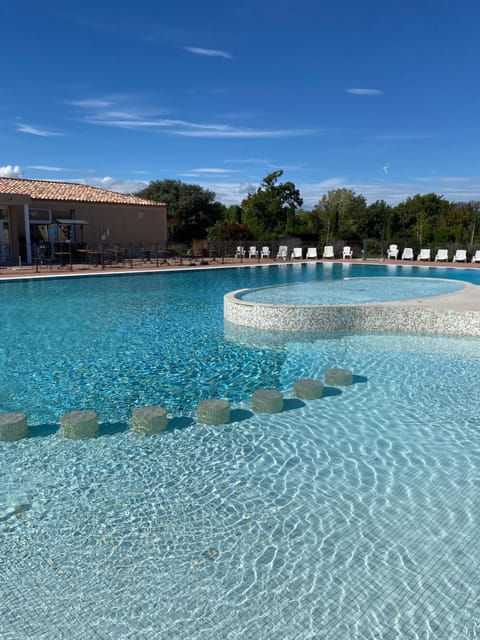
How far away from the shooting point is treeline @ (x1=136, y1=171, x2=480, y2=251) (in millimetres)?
27578

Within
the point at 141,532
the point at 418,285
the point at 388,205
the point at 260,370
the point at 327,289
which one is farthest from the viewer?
the point at 388,205

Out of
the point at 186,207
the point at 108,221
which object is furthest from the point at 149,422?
the point at 186,207

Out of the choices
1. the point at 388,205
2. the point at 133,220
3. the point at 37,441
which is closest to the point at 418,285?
the point at 37,441

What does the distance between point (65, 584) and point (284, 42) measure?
63.2 ft

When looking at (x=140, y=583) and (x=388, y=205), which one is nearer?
(x=140, y=583)

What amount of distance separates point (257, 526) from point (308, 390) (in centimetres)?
233

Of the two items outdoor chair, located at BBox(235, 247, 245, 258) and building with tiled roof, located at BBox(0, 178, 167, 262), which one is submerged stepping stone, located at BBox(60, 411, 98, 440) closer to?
building with tiled roof, located at BBox(0, 178, 167, 262)

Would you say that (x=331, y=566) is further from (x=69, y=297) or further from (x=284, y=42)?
(x=284, y=42)

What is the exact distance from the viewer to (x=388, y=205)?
42.1m

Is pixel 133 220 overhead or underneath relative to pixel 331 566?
overhead

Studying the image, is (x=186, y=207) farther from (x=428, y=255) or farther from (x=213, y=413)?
(x=213, y=413)

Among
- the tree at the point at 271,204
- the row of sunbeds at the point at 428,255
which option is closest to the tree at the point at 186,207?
the tree at the point at 271,204

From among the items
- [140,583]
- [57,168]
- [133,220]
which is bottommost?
[140,583]

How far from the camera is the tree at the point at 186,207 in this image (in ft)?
114
